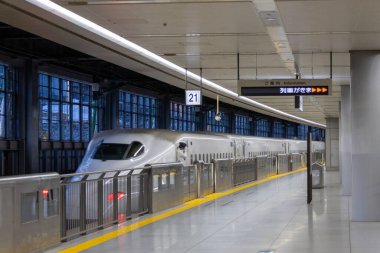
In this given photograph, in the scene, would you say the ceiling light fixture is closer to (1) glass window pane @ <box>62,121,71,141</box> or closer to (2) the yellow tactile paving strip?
(2) the yellow tactile paving strip

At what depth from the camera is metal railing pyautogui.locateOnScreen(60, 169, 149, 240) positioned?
11.0 m

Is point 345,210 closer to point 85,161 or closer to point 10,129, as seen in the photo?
point 85,161

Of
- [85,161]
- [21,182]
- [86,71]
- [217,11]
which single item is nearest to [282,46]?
[217,11]

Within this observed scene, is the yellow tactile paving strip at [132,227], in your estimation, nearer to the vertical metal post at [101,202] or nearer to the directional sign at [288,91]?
the vertical metal post at [101,202]

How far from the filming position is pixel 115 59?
17.5 m

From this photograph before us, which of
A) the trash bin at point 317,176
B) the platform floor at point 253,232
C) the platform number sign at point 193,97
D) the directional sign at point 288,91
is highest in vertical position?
the platform number sign at point 193,97

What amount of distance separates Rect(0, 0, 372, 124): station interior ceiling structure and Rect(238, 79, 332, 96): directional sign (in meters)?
0.62

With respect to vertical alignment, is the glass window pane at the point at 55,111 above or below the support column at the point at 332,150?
above

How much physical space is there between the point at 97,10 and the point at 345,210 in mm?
8675

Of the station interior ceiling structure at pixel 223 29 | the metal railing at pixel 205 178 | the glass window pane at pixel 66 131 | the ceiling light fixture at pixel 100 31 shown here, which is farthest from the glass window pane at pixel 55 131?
the station interior ceiling structure at pixel 223 29

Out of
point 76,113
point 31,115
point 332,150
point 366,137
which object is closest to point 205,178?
point 366,137

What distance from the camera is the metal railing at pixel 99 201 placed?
10969 millimetres

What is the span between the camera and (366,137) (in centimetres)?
1381

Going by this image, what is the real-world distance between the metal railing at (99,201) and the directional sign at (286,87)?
11.2 feet
